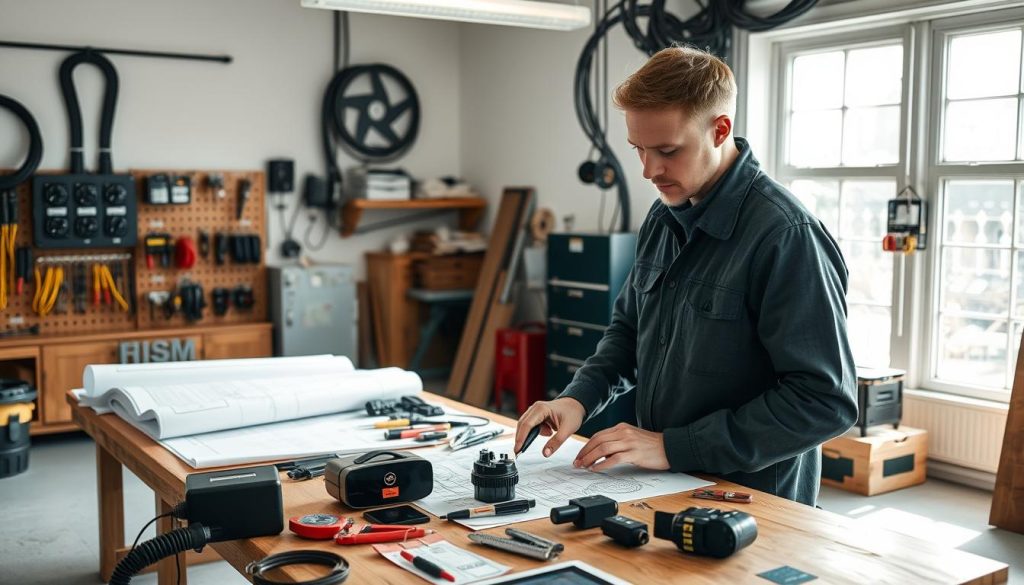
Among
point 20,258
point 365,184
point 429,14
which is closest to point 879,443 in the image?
point 429,14

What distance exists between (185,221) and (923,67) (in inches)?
182

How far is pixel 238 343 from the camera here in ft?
21.7

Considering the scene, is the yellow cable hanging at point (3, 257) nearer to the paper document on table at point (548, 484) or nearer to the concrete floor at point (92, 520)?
the concrete floor at point (92, 520)

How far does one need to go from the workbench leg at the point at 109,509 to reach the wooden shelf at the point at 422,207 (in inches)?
154

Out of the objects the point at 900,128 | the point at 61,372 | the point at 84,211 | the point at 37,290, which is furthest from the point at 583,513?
the point at 37,290

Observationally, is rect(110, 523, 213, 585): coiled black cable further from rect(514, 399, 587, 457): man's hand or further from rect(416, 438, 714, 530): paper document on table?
rect(514, 399, 587, 457): man's hand

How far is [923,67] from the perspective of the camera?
499cm

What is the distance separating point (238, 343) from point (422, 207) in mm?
1837

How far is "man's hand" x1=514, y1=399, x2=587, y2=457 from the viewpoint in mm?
2131

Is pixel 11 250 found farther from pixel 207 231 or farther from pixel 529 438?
pixel 529 438

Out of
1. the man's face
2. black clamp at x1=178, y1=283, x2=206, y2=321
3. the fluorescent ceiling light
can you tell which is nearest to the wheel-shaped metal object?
black clamp at x1=178, y1=283, x2=206, y2=321

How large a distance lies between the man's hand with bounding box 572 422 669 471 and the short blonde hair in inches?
25.5

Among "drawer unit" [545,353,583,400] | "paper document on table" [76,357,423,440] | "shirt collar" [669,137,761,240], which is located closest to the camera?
"shirt collar" [669,137,761,240]

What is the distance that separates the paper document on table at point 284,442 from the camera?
2256 millimetres
